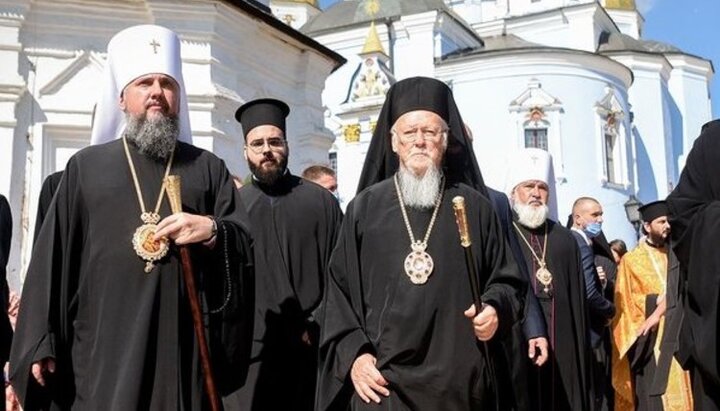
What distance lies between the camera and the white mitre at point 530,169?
6.72 m

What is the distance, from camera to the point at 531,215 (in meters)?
6.69

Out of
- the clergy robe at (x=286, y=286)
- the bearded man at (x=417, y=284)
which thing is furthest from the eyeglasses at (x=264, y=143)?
the bearded man at (x=417, y=284)

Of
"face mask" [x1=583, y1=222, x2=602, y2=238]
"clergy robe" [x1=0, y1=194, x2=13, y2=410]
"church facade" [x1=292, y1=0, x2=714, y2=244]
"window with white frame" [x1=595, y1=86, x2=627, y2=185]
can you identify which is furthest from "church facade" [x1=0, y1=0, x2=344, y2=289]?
"window with white frame" [x1=595, y1=86, x2=627, y2=185]

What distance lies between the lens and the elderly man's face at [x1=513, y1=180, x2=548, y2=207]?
6664mm

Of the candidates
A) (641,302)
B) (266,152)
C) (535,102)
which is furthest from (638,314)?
(535,102)

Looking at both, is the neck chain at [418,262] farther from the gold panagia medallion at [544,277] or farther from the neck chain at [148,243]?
the gold panagia medallion at [544,277]

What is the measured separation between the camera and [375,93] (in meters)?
30.6

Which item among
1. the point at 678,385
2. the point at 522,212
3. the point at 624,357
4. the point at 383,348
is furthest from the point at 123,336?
the point at 624,357

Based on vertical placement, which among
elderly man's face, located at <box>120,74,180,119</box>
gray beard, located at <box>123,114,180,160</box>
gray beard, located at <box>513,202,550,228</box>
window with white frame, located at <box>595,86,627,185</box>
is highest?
window with white frame, located at <box>595,86,627,185</box>

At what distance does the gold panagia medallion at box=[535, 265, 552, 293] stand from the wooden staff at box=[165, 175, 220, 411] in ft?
10.4

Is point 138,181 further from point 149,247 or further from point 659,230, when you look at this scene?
point 659,230

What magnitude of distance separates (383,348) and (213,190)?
1047 millimetres

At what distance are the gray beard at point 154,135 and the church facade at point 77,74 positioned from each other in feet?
25.3

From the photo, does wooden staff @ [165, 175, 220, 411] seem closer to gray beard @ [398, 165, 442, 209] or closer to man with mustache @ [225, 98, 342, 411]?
gray beard @ [398, 165, 442, 209]
